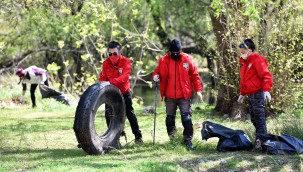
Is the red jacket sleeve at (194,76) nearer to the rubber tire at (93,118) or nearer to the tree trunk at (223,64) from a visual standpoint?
the rubber tire at (93,118)

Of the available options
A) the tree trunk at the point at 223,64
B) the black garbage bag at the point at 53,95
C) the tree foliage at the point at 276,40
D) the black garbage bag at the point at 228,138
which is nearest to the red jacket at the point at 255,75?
the black garbage bag at the point at 228,138

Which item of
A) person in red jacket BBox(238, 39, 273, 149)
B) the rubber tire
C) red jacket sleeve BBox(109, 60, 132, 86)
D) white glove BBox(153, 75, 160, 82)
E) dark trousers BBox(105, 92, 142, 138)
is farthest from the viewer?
dark trousers BBox(105, 92, 142, 138)

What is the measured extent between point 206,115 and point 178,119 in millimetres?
855

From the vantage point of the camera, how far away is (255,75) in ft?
27.1

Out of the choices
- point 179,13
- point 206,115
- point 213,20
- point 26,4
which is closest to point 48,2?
point 26,4

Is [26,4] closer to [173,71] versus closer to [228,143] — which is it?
[173,71]

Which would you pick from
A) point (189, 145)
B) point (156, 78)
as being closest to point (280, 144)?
point (189, 145)

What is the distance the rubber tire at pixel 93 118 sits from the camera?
316 inches

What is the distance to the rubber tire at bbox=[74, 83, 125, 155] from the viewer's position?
316 inches

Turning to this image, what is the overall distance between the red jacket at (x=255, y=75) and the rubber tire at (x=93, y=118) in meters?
2.09

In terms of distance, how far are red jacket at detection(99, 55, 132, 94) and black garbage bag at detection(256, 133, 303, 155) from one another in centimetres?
244

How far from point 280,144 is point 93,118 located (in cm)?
286

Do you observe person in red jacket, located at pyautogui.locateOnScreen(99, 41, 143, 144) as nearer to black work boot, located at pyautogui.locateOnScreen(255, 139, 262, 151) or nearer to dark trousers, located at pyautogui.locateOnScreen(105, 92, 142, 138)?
dark trousers, located at pyautogui.locateOnScreen(105, 92, 142, 138)

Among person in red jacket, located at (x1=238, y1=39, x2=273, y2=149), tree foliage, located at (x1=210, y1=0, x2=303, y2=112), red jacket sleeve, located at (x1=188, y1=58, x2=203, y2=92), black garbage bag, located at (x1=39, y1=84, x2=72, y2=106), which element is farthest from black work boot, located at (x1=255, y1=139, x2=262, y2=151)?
black garbage bag, located at (x1=39, y1=84, x2=72, y2=106)
